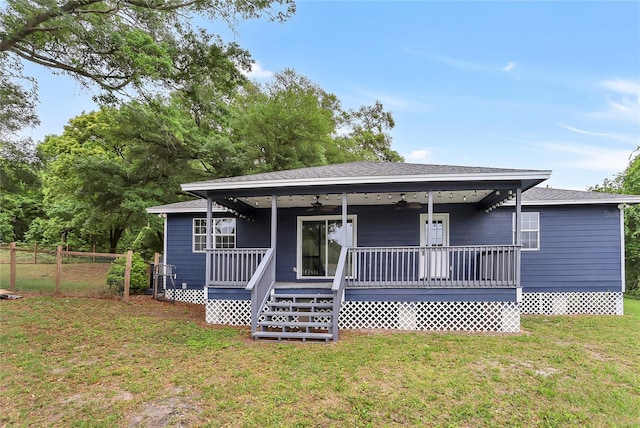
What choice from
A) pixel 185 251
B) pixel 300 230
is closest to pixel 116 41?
pixel 185 251

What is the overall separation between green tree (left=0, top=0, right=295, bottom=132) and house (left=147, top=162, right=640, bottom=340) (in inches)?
139

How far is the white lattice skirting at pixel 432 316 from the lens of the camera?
7414mm

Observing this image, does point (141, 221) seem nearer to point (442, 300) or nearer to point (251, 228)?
point (251, 228)

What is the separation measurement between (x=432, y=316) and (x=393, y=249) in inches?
65.2

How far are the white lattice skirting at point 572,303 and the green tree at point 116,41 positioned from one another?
10582 millimetres

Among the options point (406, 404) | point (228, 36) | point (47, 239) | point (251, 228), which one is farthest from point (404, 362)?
point (47, 239)

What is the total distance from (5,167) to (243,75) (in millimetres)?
8255

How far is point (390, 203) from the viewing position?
9.98 meters

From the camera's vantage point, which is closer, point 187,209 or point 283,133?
point 187,209

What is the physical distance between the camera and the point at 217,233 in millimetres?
11312

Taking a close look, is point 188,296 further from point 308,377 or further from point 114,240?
point 114,240

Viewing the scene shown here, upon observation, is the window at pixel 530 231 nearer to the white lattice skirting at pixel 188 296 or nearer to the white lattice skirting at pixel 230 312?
the white lattice skirting at pixel 230 312

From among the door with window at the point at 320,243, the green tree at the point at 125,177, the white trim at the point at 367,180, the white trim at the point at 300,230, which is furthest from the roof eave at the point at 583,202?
the green tree at the point at 125,177

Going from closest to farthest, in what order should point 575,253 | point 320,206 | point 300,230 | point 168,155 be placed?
point 320,206
point 575,253
point 300,230
point 168,155
